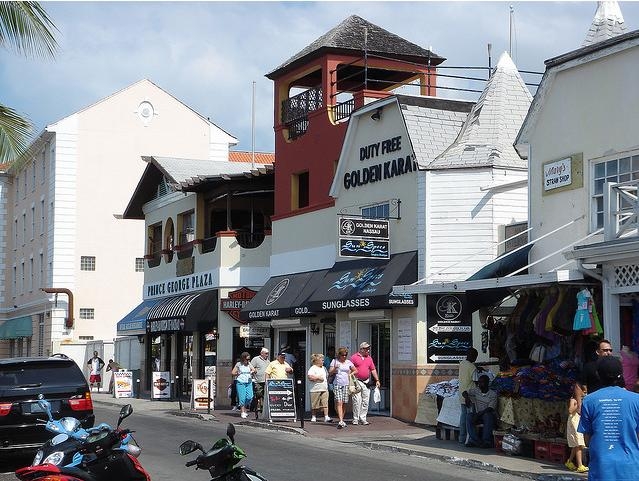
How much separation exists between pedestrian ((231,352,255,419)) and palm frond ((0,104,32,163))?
36.1ft

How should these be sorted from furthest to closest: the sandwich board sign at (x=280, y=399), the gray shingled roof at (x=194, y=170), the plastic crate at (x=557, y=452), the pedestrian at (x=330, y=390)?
the gray shingled roof at (x=194, y=170), the pedestrian at (x=330, y=390), the sandwich board sign at (x=280, y=399), the plastic crate at (x=557, y=452)

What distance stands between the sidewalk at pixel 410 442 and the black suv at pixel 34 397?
5783 millimetres

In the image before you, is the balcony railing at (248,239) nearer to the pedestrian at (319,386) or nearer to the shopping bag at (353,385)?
the pedestrian at (319,386)

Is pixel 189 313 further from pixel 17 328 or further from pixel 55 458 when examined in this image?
pixel 17 328

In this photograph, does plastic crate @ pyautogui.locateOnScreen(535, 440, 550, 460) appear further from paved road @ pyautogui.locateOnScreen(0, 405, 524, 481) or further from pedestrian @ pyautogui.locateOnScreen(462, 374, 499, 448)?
pedestrian @ pyautogui.locateOnScreen(462, 374, 499, 448)

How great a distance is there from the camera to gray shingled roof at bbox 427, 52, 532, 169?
23.0 metres

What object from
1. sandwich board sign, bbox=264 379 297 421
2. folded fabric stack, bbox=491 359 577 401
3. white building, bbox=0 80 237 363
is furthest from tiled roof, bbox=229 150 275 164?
folded fabric stack, bbox=491 359 577 401

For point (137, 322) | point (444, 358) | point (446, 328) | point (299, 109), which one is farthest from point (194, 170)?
point (444, 358)

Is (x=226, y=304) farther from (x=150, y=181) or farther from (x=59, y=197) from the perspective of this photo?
(x=59, y=197)

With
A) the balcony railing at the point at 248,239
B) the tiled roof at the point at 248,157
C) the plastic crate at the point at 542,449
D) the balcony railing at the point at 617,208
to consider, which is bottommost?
the plastic crate at the point at 542,449

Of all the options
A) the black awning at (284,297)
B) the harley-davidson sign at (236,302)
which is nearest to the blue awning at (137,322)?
the harley-davidson sign at (236,302)

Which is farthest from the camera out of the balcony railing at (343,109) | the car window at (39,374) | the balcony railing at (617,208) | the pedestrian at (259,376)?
the balcony railing at (343,109)

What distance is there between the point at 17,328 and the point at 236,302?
95.4 ft

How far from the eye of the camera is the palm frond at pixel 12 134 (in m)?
15.2
